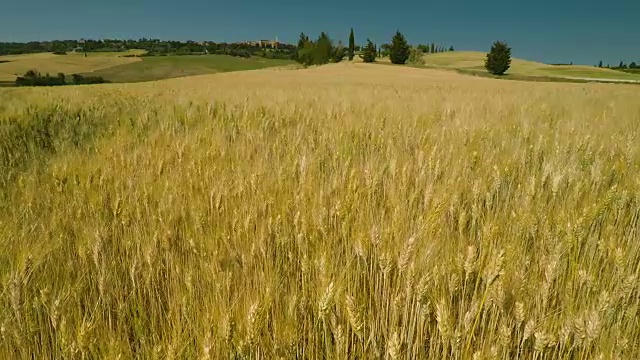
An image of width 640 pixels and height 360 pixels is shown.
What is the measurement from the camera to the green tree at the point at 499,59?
69.9 m

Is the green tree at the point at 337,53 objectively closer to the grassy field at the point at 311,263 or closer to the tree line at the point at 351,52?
the tree line at the point at 351,52

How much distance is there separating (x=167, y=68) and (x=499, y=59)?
71.1 meters

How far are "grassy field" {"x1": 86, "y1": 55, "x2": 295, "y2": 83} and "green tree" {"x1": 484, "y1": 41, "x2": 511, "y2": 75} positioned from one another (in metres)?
51.8

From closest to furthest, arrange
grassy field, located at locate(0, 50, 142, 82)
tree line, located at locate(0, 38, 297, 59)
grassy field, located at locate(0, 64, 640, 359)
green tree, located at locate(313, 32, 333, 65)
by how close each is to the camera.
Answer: grassy field, located at locate(0, 64, 640, 359)
grassy field, located at locate(0, 50, 142, 82)
green tree, located at locate(313, 32, 333, 65)
tree line, located at locate(0, 38, 297, 59)

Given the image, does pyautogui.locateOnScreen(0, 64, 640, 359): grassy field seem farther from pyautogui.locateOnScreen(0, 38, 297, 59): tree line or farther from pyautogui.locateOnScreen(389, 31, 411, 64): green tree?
pyautogui.locateOnScreen(0, 38, 297, 59): tree line

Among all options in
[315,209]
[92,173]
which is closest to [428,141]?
[315,209]

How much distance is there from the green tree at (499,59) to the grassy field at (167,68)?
51780mm

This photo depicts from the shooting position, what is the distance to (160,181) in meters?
1.81

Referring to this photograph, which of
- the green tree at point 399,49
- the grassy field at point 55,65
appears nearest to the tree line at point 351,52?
the green tree at point 399,49

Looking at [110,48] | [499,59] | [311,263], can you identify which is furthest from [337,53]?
[311,263]

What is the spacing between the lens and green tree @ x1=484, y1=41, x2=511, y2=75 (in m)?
69.9

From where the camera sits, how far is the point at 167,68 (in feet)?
273

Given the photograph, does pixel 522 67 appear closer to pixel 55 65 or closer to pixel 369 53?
pixel 369 53

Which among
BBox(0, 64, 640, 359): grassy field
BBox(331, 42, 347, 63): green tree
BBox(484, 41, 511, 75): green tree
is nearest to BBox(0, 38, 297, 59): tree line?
BBox(331, 42, 347, 63): green tree
